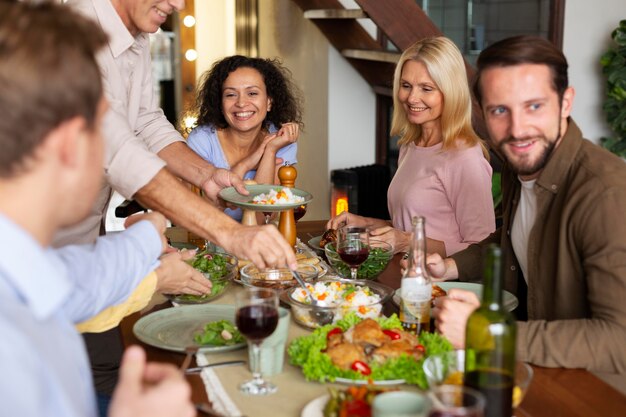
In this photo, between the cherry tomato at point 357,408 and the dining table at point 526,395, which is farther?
the dining table at point 526,395

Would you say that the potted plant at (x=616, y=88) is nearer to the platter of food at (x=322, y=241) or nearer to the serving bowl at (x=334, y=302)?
the platter of food at (x=322, y=241)

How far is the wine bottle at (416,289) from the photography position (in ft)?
5.54

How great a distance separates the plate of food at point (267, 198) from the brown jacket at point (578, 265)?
2.49 feet

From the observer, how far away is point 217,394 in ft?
4.69

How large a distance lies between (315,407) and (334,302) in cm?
50

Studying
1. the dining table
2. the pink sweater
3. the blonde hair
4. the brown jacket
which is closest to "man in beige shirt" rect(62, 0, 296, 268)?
the dining table

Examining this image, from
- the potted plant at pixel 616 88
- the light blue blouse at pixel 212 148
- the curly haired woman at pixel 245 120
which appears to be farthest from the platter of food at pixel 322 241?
the potted plant at pixel 616 88

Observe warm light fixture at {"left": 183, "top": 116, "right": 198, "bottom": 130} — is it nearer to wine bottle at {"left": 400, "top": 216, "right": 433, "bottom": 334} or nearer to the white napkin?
wine bottle at {"left": 400, "top": 216, "right": 433, "bottom": 334}

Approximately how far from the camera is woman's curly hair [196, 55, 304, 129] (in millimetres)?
3449

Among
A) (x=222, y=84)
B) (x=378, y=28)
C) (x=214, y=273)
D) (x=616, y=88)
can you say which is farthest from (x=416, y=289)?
(x=616, y=88)

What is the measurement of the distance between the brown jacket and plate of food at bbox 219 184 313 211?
76 centimetres

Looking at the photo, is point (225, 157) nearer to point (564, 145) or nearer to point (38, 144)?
point (564, 145)

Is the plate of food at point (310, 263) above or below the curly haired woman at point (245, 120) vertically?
below

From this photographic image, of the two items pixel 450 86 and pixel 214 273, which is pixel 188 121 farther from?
pixel 214 273
